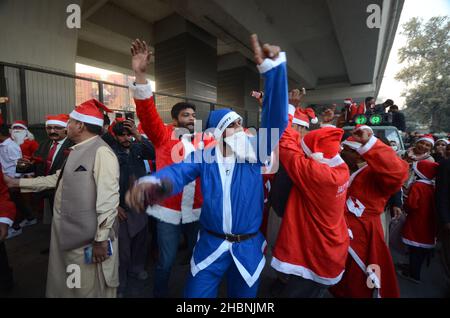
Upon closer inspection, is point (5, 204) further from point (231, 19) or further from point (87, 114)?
point (231, 19)

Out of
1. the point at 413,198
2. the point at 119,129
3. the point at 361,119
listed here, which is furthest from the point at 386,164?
the point at 361,119

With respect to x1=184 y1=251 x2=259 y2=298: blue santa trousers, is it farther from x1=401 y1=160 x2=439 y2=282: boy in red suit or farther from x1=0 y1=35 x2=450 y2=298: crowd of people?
x1=401 y1=160 x2=439 y2=282: boy in red suit

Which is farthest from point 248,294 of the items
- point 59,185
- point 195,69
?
point 195,69

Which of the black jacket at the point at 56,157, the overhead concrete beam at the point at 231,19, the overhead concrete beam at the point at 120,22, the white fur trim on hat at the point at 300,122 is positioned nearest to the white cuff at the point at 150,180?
the white fur trim on hat at the point at 300,122

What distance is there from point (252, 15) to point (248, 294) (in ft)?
26.6

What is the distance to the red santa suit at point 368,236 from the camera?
6.75 feet

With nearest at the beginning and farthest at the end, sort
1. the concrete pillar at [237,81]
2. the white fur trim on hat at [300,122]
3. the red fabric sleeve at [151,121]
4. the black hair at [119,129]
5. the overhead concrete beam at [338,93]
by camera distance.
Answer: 1. the red fabric sleeve at [151,121]
2. the white fur trim on hat at [300,122]
3. the black hair at [119,129]
4. the concrete pillar at [237,81]
5. the overhead concrete beam at [338,93]

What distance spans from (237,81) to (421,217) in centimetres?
1203

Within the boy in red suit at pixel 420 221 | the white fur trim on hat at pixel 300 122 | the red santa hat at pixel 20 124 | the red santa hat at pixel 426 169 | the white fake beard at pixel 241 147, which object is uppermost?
the red santa hat at pixel 20 124

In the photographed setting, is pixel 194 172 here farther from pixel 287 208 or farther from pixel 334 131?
pixel 334 131

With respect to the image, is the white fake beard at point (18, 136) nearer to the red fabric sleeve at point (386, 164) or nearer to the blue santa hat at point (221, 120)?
the blue santa hat at point (221, 120)

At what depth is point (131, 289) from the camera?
2.71 metres

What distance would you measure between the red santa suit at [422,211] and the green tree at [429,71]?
2739 cm

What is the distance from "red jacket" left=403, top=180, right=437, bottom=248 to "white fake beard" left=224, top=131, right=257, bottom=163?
8.56ft
